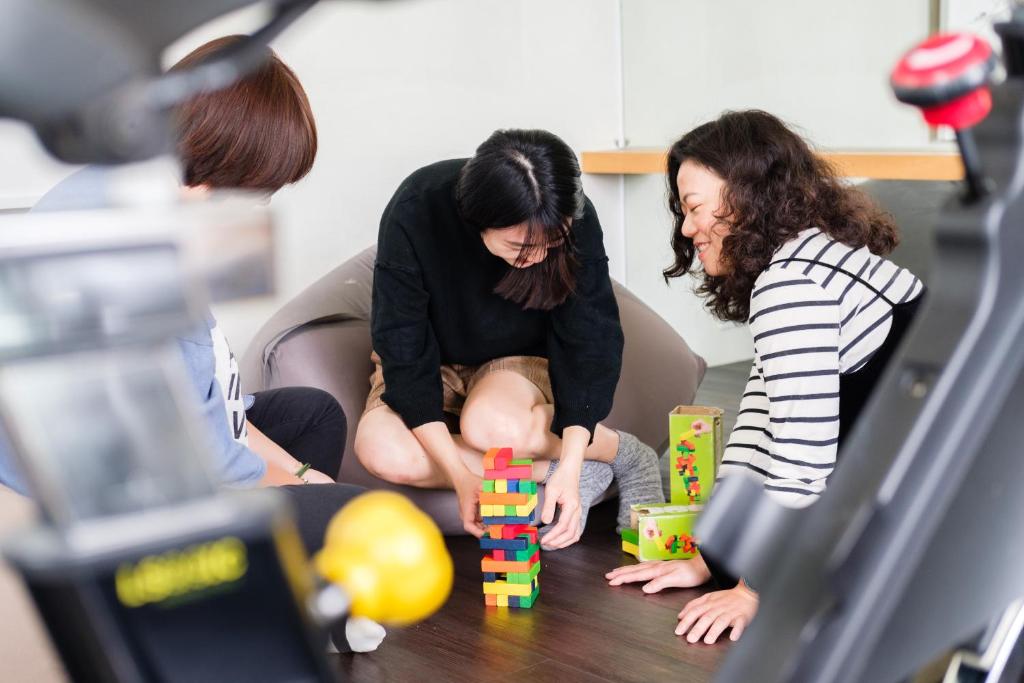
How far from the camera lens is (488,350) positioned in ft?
8.14

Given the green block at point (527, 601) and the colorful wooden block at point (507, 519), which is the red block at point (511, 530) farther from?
the green block at point (527, 601)

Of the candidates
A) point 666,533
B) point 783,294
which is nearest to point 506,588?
point 666,533

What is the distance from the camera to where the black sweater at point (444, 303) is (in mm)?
2289

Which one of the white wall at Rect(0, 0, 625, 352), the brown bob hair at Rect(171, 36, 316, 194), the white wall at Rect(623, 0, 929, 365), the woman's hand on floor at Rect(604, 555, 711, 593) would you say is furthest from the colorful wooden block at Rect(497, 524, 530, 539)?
the white wall at Rect(623, 0, 929, 365)

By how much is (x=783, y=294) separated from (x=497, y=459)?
592mm

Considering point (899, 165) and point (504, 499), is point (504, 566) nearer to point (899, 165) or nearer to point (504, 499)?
point (504, 499)

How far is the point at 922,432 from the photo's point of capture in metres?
0.71

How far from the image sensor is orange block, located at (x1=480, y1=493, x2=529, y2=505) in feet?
6.65

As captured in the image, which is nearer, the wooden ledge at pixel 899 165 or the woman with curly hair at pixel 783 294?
the woman with curly hair at pixel 783 294

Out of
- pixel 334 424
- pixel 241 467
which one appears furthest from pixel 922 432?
pixel 334 424

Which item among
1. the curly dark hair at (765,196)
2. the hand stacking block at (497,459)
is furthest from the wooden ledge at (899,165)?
the hand stacking block at (497,459)

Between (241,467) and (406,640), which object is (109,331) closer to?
(241,467)

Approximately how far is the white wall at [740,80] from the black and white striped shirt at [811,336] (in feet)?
5.08

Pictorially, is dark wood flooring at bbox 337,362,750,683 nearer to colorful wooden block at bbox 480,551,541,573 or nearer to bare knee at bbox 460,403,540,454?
colorful wooden block at bbox 480,551,541,573
